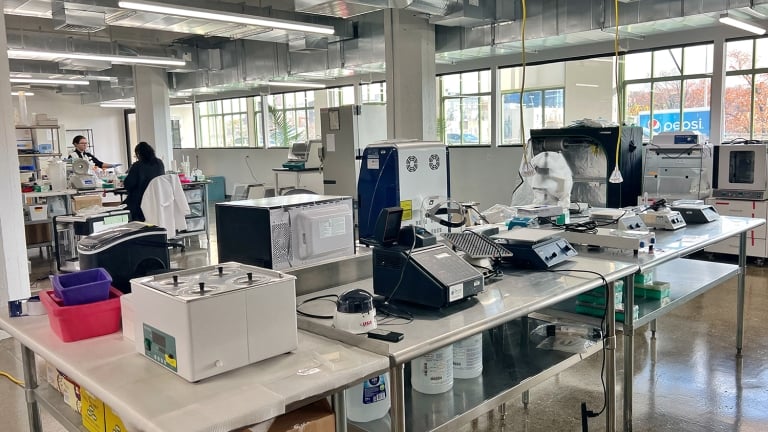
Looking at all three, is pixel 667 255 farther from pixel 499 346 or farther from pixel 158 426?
pixel 158 426

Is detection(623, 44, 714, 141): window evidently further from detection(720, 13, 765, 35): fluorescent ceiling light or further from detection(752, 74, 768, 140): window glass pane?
detection(720, 13, 765, 35): fluorescent ceiling light

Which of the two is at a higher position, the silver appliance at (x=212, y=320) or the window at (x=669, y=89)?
the window at (x=669, y=89)

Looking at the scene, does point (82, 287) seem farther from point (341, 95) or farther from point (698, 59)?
point (341, 95)

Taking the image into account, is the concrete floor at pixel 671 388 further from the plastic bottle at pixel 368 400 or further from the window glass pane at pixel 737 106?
the window glass pane at pixel 737 106

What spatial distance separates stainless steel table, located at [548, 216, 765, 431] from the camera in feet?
8.04

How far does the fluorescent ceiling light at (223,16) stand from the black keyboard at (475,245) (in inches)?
172

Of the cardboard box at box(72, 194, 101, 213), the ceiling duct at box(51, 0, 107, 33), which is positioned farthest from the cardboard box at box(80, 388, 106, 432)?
the cardboard box at box(72, 194, 101, 213)

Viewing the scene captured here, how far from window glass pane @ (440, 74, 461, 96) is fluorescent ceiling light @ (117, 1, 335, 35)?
3275 mm

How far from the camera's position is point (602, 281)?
7.06 feet

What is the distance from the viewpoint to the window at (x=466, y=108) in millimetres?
9312

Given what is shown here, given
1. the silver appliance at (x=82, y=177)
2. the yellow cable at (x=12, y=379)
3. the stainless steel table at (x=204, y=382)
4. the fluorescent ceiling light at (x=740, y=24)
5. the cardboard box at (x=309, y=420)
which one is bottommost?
the yellow cable at (x=12, y=379)

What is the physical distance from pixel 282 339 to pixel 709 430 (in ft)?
7.30

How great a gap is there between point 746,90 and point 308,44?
216 inches

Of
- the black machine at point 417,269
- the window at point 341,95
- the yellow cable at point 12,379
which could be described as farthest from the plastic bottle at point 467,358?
the window at point 341,95
